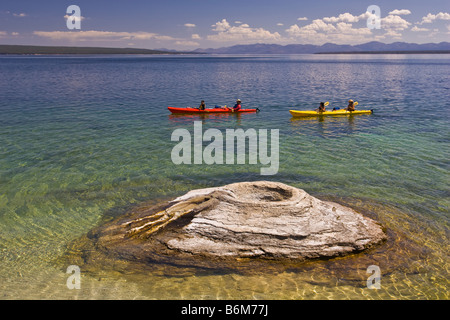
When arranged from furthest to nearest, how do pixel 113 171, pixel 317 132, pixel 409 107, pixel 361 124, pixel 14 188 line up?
pixel 409 107, pixel 361 124, pixel 317 132, pixel 113 171, pixel 14 188

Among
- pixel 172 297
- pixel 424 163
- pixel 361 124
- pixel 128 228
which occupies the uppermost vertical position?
pixel 361 124

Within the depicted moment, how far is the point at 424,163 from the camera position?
1781 cm

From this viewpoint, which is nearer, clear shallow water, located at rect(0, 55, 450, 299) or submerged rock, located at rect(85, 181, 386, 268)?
clear shallow water, located at rect(0, 55, 450, 299)

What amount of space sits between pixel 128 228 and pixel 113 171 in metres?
6.54

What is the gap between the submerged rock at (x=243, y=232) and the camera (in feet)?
30.9

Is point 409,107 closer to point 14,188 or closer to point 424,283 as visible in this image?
point 424,283

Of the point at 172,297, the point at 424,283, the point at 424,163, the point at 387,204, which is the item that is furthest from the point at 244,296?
the point at 424,163

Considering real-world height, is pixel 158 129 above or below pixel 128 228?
above

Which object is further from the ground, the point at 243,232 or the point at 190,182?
the point at 190,182

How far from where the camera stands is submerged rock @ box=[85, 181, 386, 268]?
941 centimetres

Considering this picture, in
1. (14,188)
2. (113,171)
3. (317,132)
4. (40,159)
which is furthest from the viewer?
(317,132)

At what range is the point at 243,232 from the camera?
374 inches

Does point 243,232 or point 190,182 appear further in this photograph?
point 190,182

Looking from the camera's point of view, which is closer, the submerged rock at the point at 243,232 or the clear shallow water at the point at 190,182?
Answer: the clear shallow water at the point at 190,182
